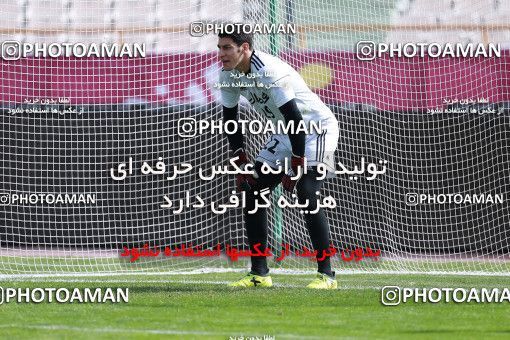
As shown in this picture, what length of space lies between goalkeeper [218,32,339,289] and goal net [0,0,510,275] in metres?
2.73

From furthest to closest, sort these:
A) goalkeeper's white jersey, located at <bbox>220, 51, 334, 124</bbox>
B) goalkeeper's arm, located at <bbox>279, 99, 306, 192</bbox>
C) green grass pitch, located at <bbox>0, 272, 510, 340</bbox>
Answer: goalkeeper's white jersey, located at <bbox>220, 51, 334, 124</bbox> → goalkeeper's arm, located at <bbox>279, 99, 306, 192</bbox> → green grass pitch, located at <bbox>0, 272, 510, 340</bbox>

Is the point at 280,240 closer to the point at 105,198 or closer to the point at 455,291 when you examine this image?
the point at 105,198

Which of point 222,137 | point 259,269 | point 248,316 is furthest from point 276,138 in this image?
point 222,137

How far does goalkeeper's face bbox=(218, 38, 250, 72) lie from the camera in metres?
9.09

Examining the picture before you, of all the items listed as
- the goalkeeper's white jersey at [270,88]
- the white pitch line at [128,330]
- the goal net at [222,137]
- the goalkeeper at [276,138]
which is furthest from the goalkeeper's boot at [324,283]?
the goal net at [222,137]

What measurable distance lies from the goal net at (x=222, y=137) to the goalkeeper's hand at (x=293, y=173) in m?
3.03

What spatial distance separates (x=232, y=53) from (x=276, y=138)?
78 cm

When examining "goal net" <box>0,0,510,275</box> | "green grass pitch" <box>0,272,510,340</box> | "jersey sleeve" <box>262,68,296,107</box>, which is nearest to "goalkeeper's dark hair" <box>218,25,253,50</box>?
"jersey sleeve" <box>262,68,296,107</box>

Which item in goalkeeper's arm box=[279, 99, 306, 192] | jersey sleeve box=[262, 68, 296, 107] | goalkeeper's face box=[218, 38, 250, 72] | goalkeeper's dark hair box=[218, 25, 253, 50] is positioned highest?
goalkeeper's dark hair box=[218, 25, 253, 50]

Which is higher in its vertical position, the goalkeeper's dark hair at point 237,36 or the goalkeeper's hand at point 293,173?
the goalkeeper's dark hair at point 237,36

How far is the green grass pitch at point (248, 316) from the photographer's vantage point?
6844 millimetres

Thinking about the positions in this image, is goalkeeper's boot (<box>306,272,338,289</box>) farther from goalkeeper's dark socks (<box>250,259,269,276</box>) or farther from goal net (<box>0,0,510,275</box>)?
goal net (<box>0,0,510,275</box>)

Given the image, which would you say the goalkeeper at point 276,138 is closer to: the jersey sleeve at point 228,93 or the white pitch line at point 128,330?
the jersey sleeve at point 228,93

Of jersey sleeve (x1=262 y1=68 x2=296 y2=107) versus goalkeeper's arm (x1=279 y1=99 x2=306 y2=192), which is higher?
jersey sleeve (x1=262 y1=68 x2=296 y2=107)
